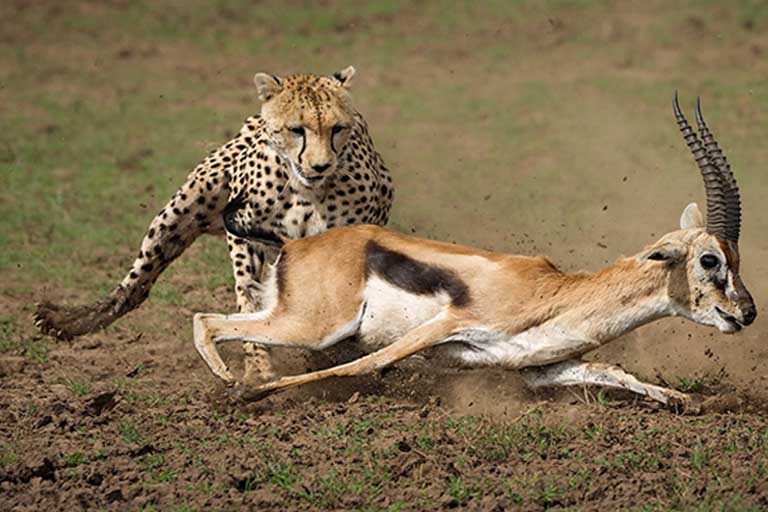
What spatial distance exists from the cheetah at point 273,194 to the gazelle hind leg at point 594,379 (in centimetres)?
154

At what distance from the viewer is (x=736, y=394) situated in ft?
20.6

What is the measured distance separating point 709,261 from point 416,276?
1374 mm

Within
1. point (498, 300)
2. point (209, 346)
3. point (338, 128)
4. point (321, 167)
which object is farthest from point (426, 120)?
point (498, 300)

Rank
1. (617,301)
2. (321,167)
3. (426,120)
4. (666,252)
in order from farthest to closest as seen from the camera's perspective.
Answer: (426,120) < (321,167) < (617,301) < (666,252)

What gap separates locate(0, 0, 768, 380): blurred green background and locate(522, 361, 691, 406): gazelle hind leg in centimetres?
81

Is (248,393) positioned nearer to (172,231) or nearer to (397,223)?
(172,231)

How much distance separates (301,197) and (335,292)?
121 cm

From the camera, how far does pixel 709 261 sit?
586 centimetres

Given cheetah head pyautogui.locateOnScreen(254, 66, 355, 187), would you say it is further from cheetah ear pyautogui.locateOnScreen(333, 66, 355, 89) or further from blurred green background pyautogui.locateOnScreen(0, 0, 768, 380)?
blurred green background pyautogui.locateOnScreen(0, 0, 768, 380)

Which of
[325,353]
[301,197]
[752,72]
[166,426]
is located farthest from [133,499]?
[752,72]

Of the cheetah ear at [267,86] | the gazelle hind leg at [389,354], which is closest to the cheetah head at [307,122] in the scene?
the cheetah ear at [267,86]

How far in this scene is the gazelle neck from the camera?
604cm

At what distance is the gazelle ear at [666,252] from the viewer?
233 inches

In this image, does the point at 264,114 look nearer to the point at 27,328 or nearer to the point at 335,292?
the point at 335,292
